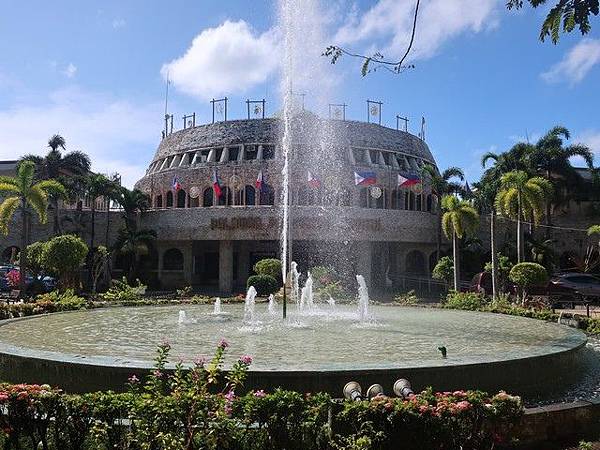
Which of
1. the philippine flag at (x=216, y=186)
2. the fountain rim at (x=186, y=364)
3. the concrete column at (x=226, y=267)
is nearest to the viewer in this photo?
the fountain rim at (x=186, y=364)

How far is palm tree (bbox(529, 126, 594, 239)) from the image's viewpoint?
36.8 meters

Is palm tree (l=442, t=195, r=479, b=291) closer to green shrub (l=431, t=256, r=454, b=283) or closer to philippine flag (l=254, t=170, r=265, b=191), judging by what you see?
green shrub (l=431, t=256, r=454, b=283)

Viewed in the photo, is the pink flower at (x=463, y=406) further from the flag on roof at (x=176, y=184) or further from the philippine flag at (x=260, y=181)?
the flag on roof at (x=176, y=184)

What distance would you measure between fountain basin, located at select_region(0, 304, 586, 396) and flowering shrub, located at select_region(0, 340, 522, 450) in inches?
62.8

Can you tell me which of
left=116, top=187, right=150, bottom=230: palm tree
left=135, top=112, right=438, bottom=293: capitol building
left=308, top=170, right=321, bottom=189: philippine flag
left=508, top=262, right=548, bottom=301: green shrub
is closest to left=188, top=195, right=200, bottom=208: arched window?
left=135, top=112, right=438, bottom=293: capitol building

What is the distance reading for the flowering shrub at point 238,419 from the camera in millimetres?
4367

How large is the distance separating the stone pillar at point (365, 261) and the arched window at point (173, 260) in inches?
499

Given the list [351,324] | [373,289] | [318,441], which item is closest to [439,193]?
[373,289]

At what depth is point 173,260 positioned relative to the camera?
1580 inches

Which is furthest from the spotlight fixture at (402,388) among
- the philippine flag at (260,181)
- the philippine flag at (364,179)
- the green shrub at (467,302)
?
the philippine flag at (260,181)

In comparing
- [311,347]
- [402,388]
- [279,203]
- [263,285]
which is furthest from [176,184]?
[402,388]

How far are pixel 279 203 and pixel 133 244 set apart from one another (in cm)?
927

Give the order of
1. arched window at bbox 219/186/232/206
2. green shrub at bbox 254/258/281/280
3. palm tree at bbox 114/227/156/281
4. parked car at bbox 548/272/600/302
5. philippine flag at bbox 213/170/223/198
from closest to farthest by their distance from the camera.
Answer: parked car at bbox 548/272/600/302 < green shrub at bbox 254/258/281/280 < palm tree at bbox 114/227/156/281 < philippine flag at bbox 213/170/223/198 < arched window at bbox 219/186/232/206

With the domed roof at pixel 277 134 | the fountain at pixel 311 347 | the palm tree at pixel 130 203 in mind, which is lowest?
the fountain at pixel 311 347
